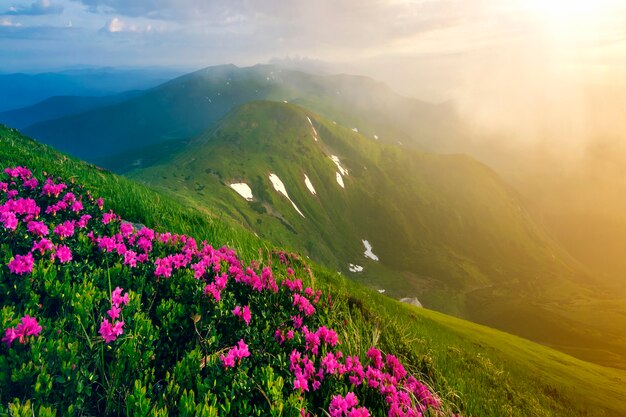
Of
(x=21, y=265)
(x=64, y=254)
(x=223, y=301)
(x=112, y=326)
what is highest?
(x=21, y=265)

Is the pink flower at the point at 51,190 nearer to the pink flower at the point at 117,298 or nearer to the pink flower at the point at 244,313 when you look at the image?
the pink flower at the point at 117,298

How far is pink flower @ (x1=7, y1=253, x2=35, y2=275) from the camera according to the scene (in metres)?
4.97

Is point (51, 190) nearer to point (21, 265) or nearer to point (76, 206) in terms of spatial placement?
point (76, 206)

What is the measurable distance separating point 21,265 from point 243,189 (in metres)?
177

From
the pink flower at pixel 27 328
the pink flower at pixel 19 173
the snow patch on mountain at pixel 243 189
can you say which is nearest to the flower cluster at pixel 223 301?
the pink flower at pixel 27 328

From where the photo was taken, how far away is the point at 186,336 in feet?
17.1

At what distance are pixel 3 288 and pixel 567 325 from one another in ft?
726

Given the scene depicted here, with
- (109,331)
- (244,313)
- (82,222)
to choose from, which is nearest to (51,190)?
(82,222)

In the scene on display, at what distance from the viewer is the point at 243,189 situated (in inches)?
7062

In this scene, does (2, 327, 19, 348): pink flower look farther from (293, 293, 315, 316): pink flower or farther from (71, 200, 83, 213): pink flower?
(71, 200, 83, 213): pink flower

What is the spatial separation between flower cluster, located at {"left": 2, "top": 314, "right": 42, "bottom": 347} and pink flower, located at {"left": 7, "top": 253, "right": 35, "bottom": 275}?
1.23 m

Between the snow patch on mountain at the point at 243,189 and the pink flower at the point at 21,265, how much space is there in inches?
6740

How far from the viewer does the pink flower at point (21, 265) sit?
4.97 metres

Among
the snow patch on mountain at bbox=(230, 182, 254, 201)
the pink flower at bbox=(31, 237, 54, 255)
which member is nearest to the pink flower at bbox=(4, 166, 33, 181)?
the pink flower at bbox=(31, 237, 54, 255)
